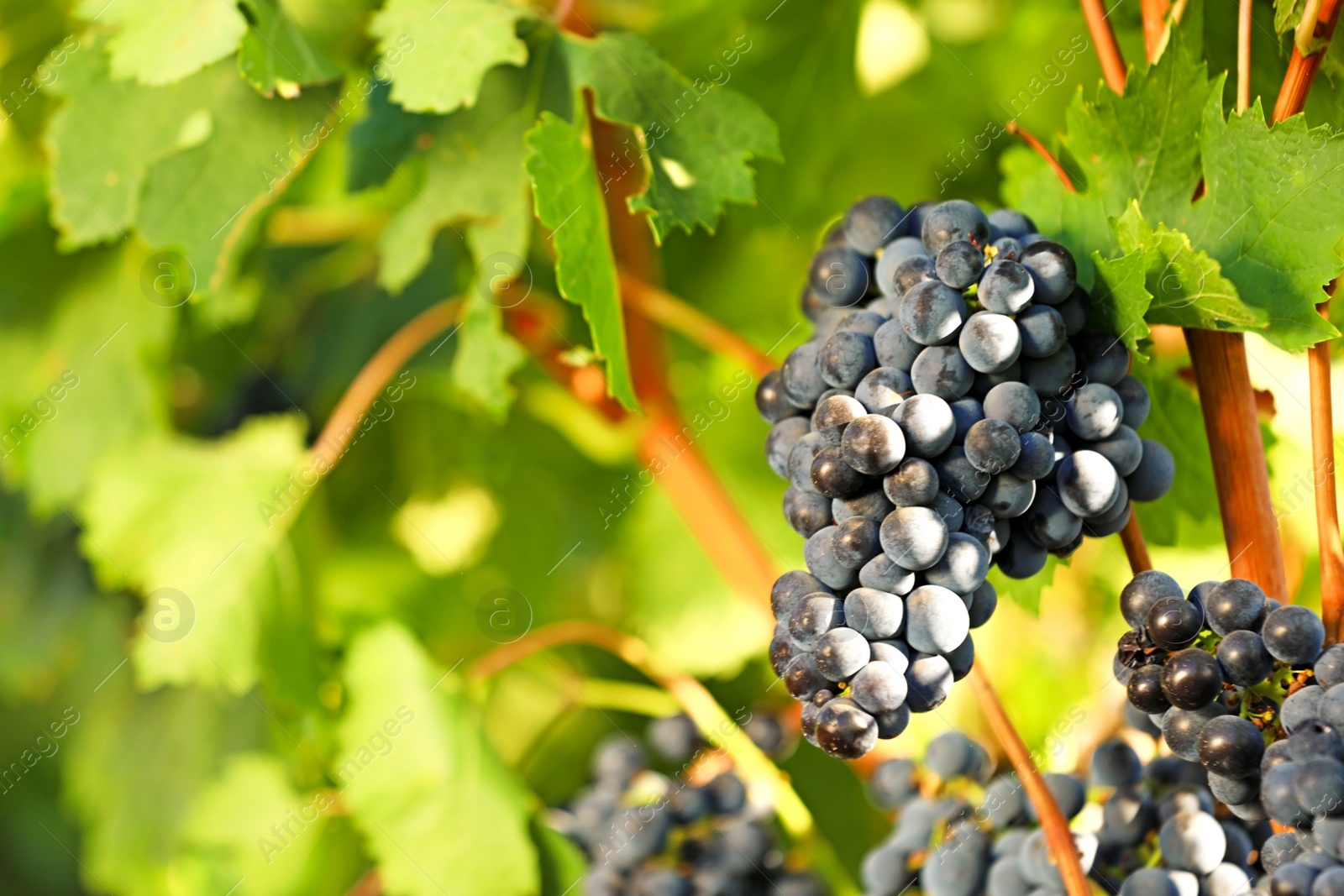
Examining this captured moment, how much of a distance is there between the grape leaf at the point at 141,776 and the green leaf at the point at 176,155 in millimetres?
631

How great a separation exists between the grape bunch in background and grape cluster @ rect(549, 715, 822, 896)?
36 centimetres

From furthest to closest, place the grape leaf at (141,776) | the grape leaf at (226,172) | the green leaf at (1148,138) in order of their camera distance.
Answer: the grape leaf at (141,776) → the grape leaf at (226,172) → the green leaf at (1148,138)

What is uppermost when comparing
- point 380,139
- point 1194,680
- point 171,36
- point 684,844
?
point 171,36

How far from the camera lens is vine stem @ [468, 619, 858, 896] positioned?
2.56ft

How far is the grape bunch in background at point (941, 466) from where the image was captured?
0.41 meters

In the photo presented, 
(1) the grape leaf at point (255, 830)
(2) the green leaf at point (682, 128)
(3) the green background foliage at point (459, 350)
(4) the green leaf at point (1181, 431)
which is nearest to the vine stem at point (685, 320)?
(3) the green background foliage at point (459, 350)

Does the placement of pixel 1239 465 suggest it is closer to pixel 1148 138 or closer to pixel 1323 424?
pixel 1323 424

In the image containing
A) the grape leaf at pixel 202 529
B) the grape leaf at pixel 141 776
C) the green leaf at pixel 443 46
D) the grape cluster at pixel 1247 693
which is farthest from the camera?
the grape leaf at pixel 141 776

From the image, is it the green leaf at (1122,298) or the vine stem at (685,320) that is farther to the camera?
the vine stem at (685,320)

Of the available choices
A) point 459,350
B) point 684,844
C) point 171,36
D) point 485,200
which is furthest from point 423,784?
point 171,36

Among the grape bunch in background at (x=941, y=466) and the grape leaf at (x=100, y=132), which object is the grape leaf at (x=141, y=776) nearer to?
the grape leaf at (x=100, y=132)

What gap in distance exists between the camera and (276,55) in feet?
2.10

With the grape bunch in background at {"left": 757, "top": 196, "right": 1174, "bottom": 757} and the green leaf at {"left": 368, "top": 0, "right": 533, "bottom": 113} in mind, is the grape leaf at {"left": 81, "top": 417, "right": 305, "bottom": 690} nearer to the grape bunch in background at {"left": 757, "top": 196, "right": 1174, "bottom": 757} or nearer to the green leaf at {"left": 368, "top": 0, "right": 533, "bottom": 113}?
the green leaf at {"left": 368, "top": 0, "right": 533, "bottom": 113}

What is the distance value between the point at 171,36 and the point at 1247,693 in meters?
0.68
